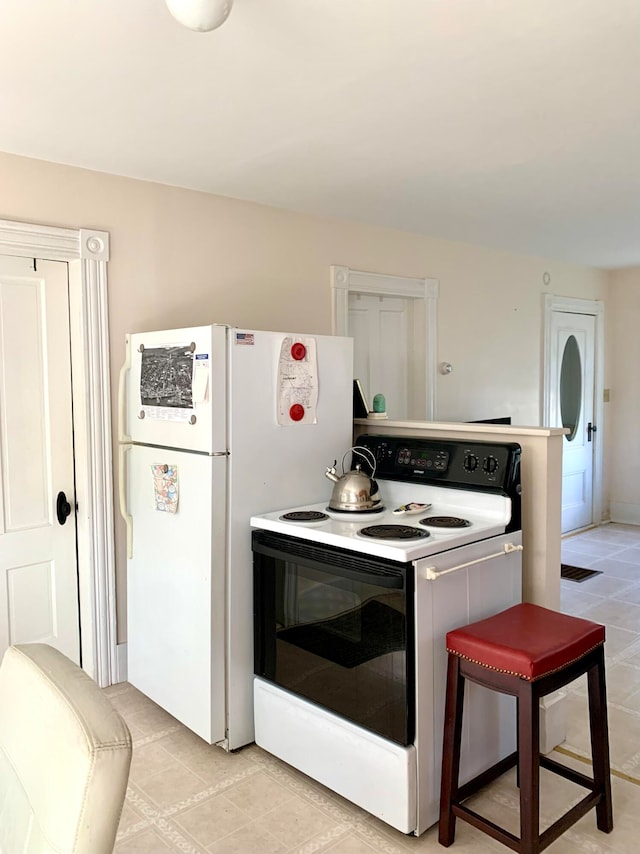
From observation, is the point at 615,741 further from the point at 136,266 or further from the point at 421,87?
the point at 136,266

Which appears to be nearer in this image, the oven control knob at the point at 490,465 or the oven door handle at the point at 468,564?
the oven door handle at the point at 468,564

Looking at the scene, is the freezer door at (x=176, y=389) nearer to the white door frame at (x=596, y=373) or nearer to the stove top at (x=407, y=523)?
the stove top at (x=407, y=523)

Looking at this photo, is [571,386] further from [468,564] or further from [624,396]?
[468,564]

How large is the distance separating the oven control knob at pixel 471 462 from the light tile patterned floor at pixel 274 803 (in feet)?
3.66

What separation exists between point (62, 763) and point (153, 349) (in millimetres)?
1990

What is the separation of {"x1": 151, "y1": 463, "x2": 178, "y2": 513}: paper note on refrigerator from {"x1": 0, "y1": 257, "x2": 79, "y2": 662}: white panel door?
58 centimetres

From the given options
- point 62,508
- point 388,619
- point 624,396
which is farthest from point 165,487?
point 624,396

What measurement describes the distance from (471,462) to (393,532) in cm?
47

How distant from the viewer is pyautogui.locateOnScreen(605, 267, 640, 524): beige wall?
6.22m

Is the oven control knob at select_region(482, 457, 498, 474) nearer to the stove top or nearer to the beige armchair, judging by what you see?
the stove top

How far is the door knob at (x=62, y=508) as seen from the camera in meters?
3.04

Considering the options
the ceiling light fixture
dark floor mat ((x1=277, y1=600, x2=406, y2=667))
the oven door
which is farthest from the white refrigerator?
the ceiling light fixture

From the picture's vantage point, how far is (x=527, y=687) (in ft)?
6.19

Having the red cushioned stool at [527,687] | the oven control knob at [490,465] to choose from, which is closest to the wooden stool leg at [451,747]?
the red cushioned stool at [527,687]
